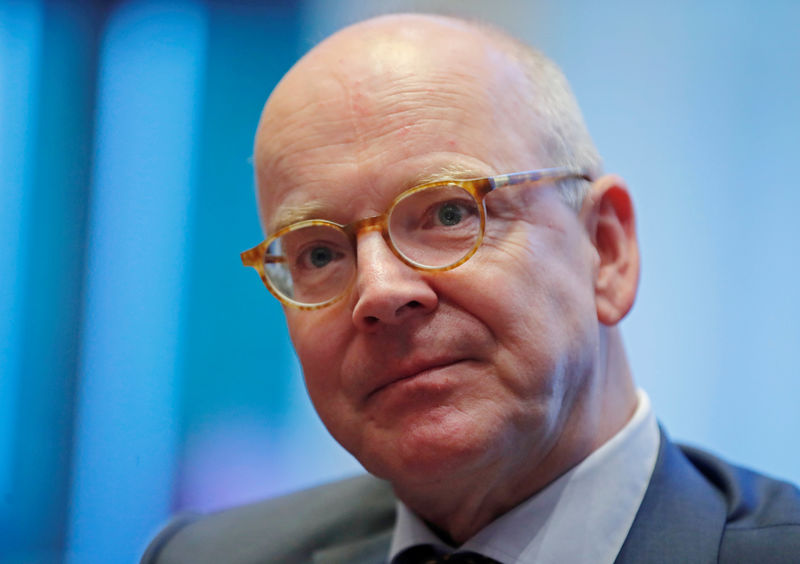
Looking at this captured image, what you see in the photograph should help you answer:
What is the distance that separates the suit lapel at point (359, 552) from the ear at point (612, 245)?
0.80 meters

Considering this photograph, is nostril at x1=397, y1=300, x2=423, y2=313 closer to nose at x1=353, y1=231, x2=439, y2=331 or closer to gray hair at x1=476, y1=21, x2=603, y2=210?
nose at x1=353, y1=231, x2=439, y2=331

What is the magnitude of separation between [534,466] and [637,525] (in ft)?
0.70

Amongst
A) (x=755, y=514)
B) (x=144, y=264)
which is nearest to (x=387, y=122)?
(x=755, y=514)

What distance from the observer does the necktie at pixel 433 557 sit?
4.97ft

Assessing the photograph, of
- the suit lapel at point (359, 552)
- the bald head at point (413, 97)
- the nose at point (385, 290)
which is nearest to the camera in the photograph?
the nose at point (385, 290)

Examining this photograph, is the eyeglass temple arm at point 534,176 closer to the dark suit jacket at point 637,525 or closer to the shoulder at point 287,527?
the dark suit jacket at point 637,525

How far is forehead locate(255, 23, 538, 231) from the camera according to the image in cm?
143

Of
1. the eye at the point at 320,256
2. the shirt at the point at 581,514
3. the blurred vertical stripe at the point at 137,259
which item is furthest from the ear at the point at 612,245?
the blurred vertical stripe at the point at 137,259

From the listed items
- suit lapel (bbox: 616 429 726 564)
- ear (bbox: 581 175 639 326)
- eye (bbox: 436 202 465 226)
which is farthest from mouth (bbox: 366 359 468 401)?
suit lapel (bbox: 616 429 726 564)

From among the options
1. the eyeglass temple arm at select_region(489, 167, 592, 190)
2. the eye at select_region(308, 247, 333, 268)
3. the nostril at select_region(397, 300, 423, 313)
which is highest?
the eyeglass temple arm at select_region(489, 167, 592, 190)

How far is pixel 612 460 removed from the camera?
1532 millimetres

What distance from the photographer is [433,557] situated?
5.33 ft

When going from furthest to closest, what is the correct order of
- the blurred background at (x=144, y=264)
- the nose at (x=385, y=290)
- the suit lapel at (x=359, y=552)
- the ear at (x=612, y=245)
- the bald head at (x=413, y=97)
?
the blurred background at (x=144, y=264)
the suit lapel at (x=359, y=552)
the ear at (x=612, y=245)
the bald head at (x=413, y=97)
the nose at (x=385, y=290)

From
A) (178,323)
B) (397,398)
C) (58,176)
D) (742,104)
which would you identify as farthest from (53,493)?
(742,104)
